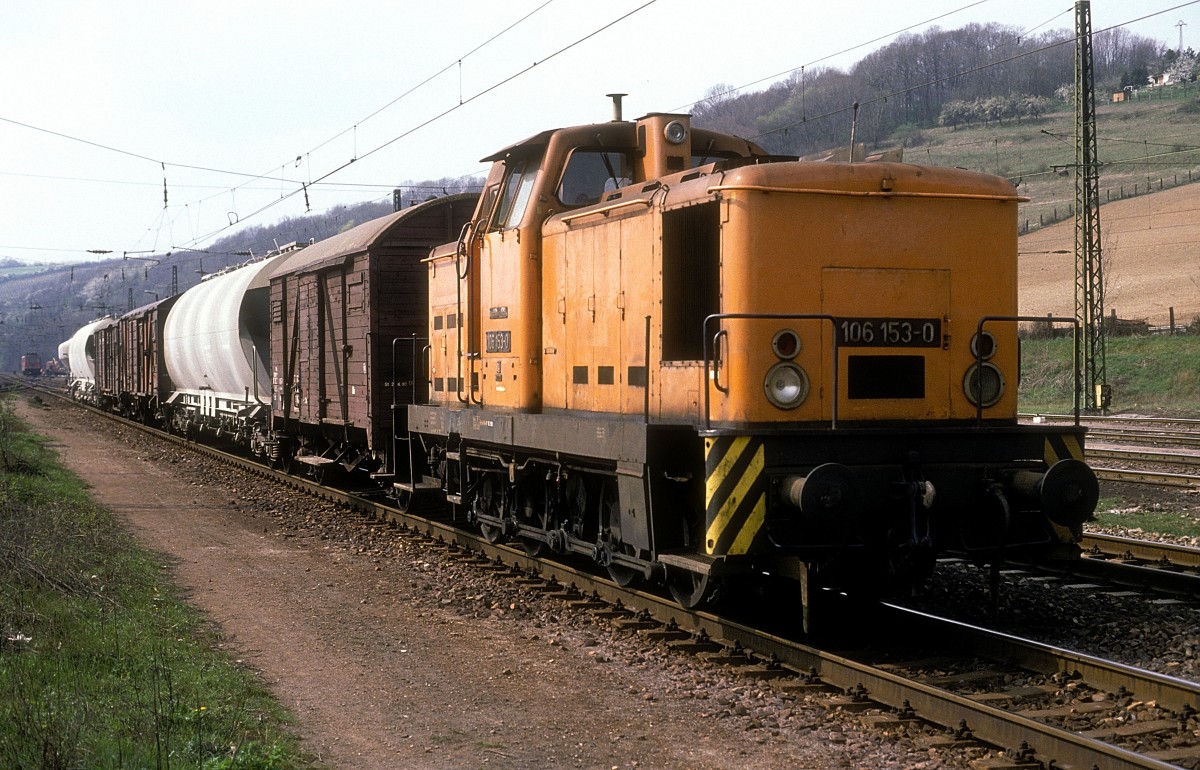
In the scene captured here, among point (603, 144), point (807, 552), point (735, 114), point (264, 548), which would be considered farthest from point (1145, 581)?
point (735, 114)

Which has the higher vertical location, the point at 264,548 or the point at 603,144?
the point at 603,144

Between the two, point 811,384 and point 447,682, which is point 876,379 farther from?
point 447,682

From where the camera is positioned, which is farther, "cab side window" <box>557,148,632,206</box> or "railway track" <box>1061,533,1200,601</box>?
"cab side window" <box>557,148,632,206</box>

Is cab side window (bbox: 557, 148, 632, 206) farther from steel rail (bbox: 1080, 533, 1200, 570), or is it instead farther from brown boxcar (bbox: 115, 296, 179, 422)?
brown boxcar (bbox: 115, 296, 179, 422)

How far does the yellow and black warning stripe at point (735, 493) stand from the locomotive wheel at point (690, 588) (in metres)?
0.69

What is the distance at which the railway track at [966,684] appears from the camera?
516cm

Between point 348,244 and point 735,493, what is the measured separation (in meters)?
9.62

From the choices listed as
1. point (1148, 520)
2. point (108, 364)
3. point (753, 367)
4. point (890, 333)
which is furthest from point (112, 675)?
point (108, 364)

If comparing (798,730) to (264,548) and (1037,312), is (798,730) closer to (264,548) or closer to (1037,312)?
(264,548)

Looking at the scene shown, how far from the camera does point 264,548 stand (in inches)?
473

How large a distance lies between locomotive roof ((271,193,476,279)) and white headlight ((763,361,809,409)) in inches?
311

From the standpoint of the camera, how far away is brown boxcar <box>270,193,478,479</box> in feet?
45.1

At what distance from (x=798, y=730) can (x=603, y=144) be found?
505 centimetres

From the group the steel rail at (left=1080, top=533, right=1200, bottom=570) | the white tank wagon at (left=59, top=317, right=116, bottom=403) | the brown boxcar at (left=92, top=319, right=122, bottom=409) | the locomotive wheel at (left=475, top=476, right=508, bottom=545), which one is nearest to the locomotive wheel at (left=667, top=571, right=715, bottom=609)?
the locomotive wheel at (left=475, top=476, right=508, bottom=545)
